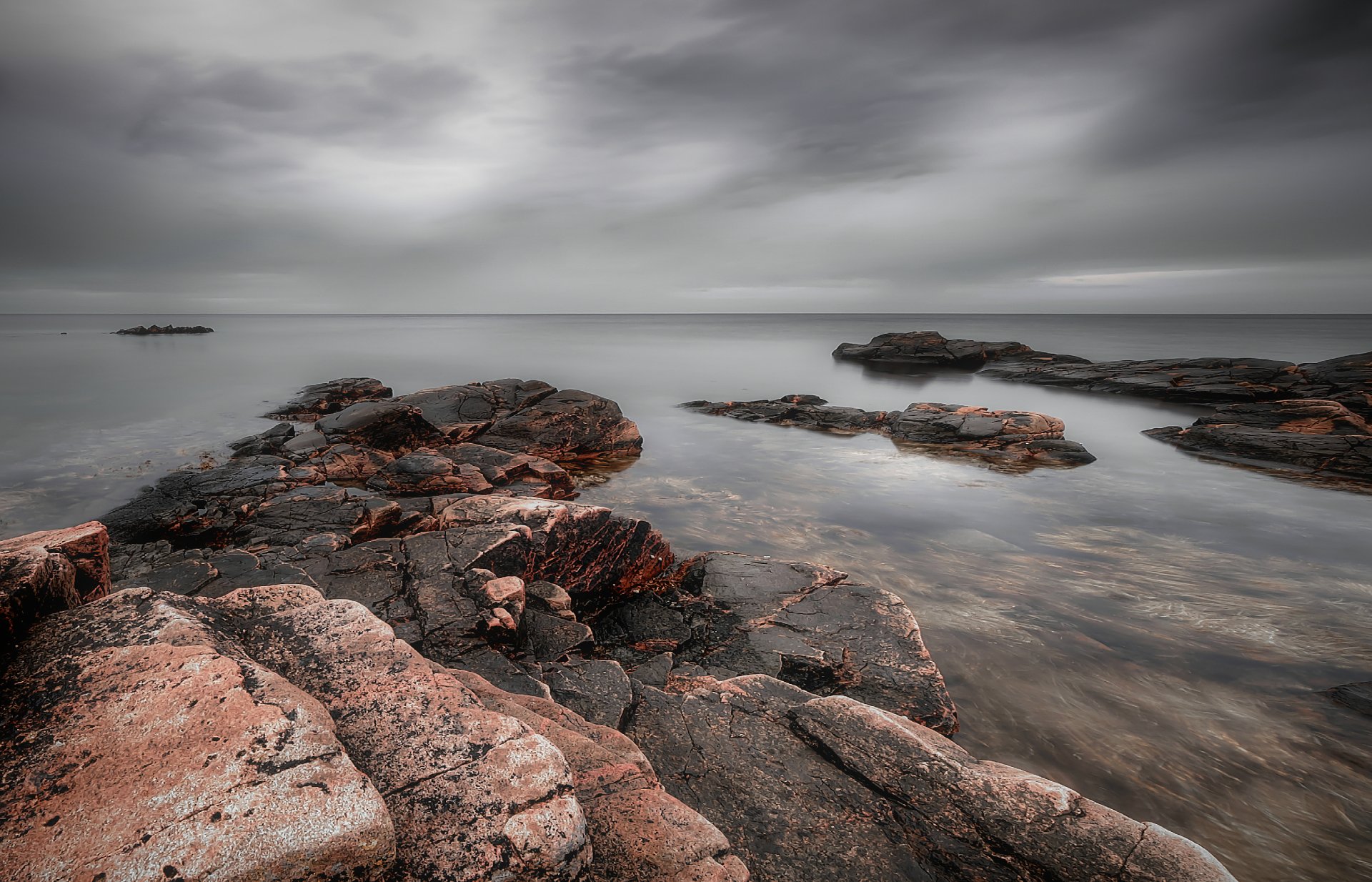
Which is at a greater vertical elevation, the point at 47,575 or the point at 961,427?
the point at 47,575

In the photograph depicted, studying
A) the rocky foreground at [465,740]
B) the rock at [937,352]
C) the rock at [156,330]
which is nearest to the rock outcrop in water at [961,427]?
the rocky foreground at [465,740]

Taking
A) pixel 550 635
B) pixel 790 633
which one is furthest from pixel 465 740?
pixel 790 633

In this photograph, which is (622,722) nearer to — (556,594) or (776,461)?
(556,594)

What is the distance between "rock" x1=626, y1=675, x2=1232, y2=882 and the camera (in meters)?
3.06

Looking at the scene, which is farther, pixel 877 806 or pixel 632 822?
pixel 877 806

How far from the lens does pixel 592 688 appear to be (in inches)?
183

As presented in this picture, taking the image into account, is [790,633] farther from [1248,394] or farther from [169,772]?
[1248,394]

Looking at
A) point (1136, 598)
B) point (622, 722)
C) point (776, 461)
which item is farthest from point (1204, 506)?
point (622, 722)

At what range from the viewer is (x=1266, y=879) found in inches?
173

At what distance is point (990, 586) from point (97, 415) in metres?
32.0

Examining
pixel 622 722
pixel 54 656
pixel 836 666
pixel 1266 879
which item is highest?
pixel 54 656

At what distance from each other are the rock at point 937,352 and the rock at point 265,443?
45769 millimetres

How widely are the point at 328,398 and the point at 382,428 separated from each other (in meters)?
11.3

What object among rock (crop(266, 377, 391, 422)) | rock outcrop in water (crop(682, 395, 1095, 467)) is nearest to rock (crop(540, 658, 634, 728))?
rock outcrop in water (crop(682, 395, 1095, 467))
